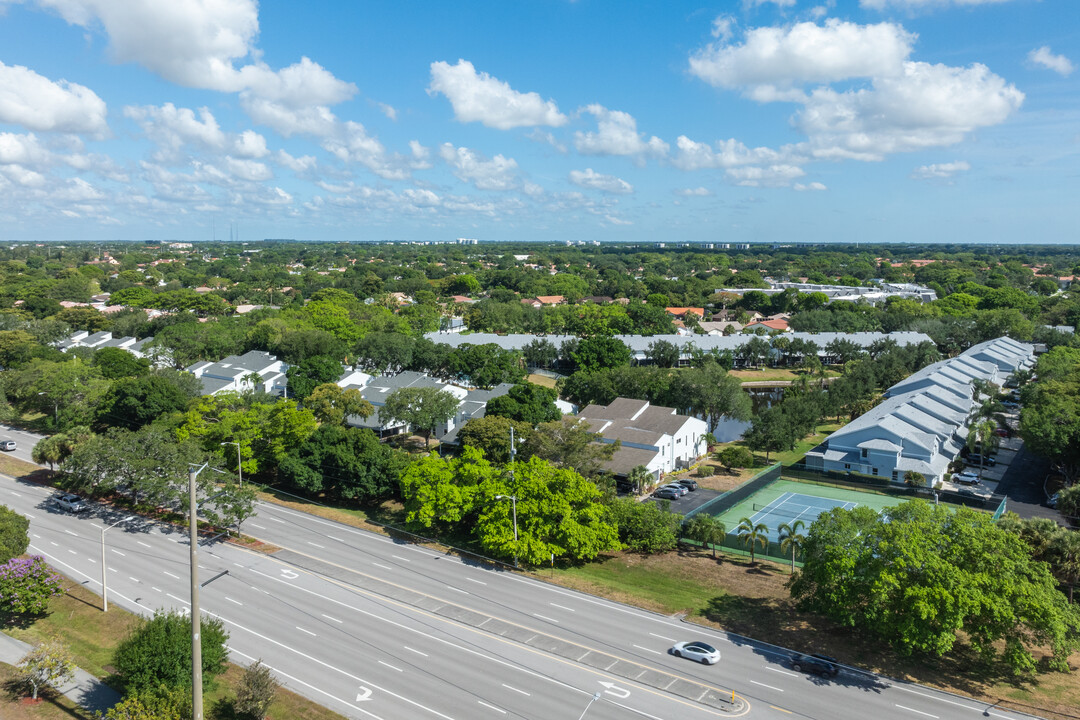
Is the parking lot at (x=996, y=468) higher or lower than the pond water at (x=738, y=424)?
higher

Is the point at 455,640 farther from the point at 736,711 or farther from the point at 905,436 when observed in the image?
the point at 905,436

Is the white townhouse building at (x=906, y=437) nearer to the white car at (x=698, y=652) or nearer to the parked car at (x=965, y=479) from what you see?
the parked car at (x=965, y=479)

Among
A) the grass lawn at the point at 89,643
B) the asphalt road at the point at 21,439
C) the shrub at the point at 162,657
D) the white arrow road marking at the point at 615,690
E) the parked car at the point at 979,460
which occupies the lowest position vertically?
the asphalt road at the point at 21,439

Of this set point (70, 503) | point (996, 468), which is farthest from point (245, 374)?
point (996, 468)

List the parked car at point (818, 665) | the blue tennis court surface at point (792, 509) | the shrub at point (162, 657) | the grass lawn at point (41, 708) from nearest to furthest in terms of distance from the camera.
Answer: the shrub at point (162, 657), the grass lawn at point (41, 708), the parked car at point (818, 665), the blue tennis court surface at point (792, 509)

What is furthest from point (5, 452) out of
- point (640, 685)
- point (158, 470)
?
point (640, 685)

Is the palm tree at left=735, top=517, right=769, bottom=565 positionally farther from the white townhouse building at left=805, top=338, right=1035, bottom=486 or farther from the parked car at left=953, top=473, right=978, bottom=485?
the parked car at left=953, top=473, right=978, bottom=485

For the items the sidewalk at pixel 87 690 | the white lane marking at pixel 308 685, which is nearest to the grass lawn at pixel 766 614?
the white lane marking at pixel 308 685
